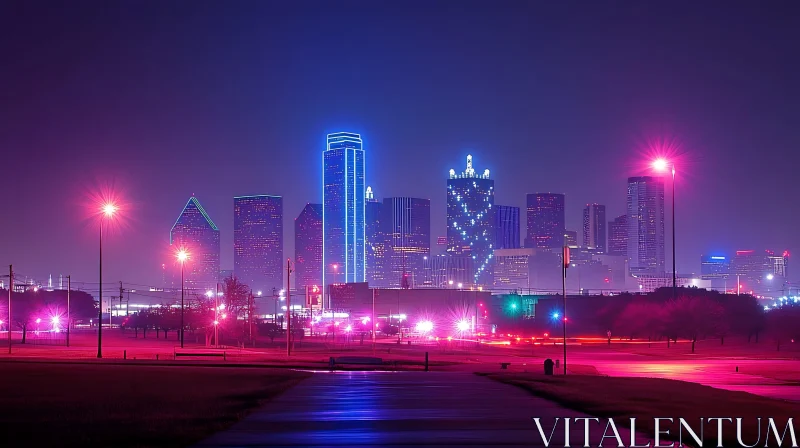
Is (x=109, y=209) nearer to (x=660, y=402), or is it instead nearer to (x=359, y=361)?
(x=359, y=361)

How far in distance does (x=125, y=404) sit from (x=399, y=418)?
879 centimetres

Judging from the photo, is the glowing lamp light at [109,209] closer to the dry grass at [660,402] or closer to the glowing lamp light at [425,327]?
the dry grass at [660,402]

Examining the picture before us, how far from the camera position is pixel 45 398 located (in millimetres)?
26766

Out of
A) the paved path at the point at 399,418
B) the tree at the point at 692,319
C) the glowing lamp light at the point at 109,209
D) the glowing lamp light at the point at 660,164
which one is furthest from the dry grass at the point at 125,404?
the tree at the point at 692,319

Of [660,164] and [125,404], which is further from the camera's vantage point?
[660,164]

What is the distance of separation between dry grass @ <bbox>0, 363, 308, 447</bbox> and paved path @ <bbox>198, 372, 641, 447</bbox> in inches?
41.7

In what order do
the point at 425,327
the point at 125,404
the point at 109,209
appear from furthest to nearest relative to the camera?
1. the point at 425,327
2. the point at 109,209
3. the point at 125,404

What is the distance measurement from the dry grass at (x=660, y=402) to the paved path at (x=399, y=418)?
1104 millimetres

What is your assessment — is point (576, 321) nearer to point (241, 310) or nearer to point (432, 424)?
point (241, 310)

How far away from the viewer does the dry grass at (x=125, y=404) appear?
61.5 feet

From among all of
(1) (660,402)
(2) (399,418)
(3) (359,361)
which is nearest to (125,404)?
(2) (399,418)

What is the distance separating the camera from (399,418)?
2206 centimetres

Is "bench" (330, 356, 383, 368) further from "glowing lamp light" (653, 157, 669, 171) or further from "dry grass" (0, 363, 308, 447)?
"glowing lamp light" (653, 157, 669, 171)

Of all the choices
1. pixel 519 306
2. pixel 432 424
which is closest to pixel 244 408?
pixel 432 424
